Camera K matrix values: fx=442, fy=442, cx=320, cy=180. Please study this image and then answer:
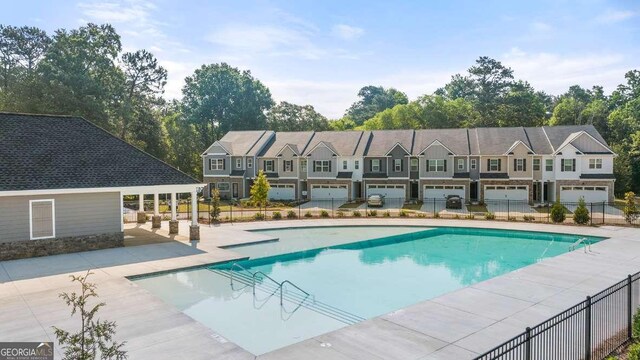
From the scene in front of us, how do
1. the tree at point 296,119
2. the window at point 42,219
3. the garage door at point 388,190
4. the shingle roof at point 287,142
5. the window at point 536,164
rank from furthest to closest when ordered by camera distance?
the tree at point 296,119 < the shingle roof at point 287,142 < the garage door at point 388,190 < the window at point 536,164 < the window at point 42,219

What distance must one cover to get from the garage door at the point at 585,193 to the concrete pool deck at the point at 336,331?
20743 millimetres

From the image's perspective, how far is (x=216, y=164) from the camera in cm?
4906

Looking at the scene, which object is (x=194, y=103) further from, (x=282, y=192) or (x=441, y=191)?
(x=441, y=191)

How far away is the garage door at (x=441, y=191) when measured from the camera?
42.8 meters

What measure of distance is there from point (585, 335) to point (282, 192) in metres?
39.3

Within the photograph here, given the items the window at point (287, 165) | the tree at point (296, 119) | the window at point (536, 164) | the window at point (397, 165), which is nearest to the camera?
the window at point (536, 164)

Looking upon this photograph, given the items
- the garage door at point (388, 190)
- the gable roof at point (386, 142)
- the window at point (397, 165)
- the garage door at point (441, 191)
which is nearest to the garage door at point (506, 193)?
the garage door at point (441, 191)

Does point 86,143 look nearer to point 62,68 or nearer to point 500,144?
point 62,68

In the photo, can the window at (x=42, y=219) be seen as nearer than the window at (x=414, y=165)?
Yes

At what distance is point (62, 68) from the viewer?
45.2 meters

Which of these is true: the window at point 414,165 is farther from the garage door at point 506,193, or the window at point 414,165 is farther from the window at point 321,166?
the window at point 321,166

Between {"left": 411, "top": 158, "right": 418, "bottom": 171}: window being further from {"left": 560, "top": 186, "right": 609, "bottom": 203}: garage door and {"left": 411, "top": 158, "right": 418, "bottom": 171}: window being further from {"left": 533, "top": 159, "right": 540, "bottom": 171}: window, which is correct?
{"left": 560, "top": 186, "right": 609, "bottom": 203}: garage door

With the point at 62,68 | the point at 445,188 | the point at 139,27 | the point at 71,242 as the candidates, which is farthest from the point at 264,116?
the point at 71,242

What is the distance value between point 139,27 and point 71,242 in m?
11.3
